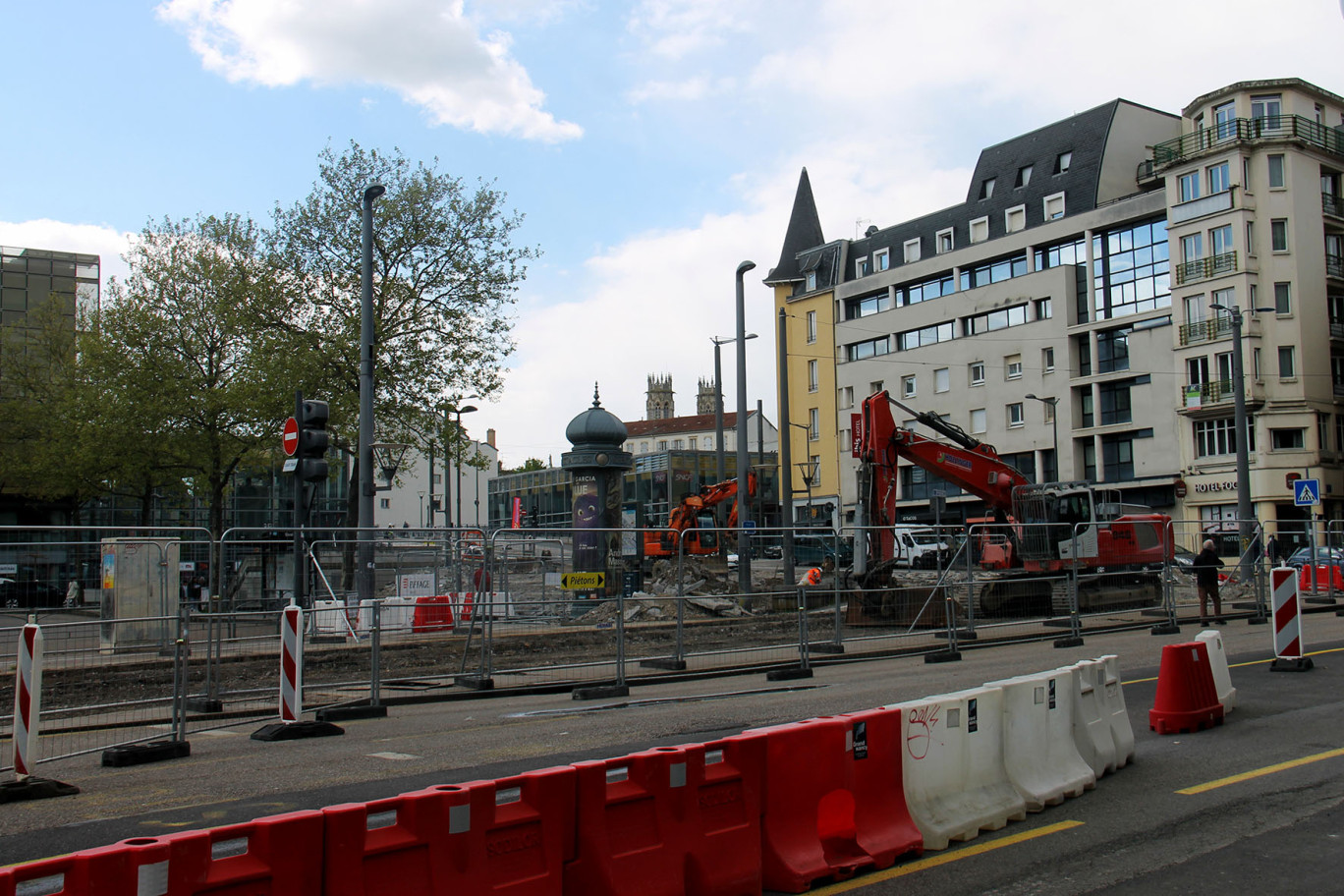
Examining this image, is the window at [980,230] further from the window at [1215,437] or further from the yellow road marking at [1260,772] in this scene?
the yellow road marking at [1260,772]

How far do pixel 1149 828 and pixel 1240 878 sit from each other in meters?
0.91

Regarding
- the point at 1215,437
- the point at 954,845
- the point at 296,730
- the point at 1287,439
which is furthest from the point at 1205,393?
the point at 954,845

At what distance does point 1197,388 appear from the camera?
47.0 meters

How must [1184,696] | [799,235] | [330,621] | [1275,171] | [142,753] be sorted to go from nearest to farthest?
[142,753]
[1184,696]
[330,621]
[1275,171]
[799,235]

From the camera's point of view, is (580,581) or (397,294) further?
(397,294)

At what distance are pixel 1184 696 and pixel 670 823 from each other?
19.9 feet

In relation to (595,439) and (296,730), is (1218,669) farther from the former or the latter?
(595,439)

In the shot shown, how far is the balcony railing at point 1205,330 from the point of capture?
45.8 metres

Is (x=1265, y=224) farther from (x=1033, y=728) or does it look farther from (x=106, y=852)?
(x=106, y=852)

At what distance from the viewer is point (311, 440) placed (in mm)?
14266

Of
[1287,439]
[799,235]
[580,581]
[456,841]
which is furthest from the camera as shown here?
[799,235]

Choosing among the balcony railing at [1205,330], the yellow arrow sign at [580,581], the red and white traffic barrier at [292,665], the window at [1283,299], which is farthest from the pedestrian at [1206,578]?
the window at [1283,299]

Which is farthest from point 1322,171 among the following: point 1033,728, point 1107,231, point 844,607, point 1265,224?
point 1033,728

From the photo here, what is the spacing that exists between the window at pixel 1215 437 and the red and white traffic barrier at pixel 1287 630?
121 feet
